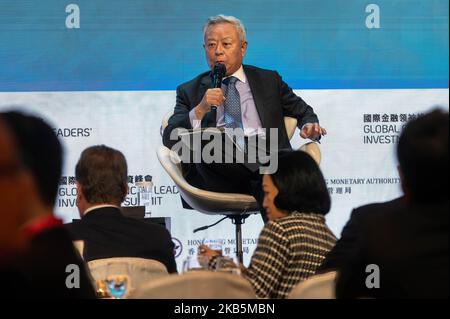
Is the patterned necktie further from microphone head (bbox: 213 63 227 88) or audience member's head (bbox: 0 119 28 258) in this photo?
audience member's head (bbox: 0 119 28 258)

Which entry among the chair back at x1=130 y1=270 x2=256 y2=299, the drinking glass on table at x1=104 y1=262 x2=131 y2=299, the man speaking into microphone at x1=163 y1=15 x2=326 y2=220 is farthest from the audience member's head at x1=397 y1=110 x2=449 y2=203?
the man speaking into microphone at x1=163 y1=15 x2=326 y2=220

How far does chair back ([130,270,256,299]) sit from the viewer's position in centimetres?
184

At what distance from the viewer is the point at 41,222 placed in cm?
134

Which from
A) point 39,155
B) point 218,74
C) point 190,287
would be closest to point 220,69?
point 218,74

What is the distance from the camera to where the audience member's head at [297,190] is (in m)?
2.88

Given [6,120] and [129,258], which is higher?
[6,120]

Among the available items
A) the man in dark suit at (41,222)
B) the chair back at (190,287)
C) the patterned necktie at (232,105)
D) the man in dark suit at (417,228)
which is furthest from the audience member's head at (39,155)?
the patterned necktie at (232,105)

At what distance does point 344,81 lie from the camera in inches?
225

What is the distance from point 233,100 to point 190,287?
3031 millimetres
